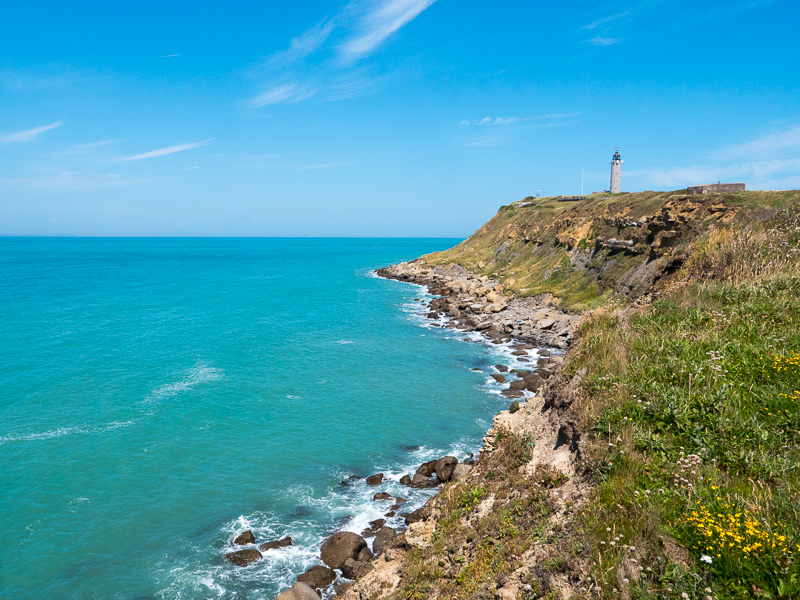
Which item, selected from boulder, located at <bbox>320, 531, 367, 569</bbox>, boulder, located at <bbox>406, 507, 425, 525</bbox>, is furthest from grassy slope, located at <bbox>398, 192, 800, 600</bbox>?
boulder, located at <bbox>320, 531, 367, 569</bbox>

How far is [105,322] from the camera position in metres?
51.8

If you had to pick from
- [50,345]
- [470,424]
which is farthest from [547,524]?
[50,345]

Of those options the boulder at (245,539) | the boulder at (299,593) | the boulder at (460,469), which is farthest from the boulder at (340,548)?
the boulder at (460,469)

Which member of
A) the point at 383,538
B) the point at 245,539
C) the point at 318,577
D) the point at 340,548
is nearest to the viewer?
the point at 318,577

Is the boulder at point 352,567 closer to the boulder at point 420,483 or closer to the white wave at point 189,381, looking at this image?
the boulder at point 420,483

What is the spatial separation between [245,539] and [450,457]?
9.28m

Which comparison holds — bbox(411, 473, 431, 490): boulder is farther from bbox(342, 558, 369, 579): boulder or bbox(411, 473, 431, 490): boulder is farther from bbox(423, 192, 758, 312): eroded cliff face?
bbox(423, 192, 758, 312): eroded cliff face

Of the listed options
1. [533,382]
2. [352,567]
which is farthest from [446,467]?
[533,382]

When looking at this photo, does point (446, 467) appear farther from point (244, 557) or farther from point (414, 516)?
point (244, 557)

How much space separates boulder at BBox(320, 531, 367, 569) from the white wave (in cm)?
1901

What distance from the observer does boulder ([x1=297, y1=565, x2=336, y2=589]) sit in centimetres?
1434

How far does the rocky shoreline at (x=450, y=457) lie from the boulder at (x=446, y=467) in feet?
0.15

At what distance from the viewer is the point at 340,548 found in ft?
51.2

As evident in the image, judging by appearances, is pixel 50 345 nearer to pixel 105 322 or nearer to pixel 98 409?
pixel 105 322
